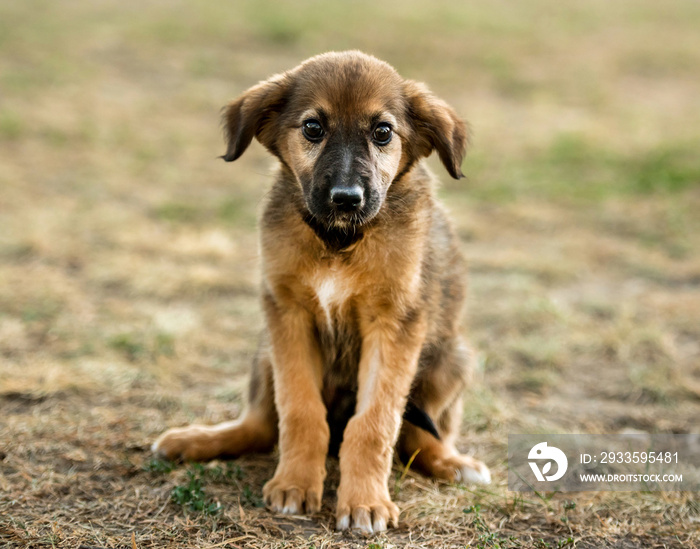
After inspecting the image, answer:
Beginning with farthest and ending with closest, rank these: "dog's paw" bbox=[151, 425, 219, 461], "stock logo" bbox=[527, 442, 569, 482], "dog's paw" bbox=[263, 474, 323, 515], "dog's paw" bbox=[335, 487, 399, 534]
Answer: "stock logo" bbox=[527, 442, 569, 482], "dog's paw" bbox=[151, 425, 219, 461], "dog's paw" bbox=[263, 474, 323, 515], "dog's paw" bbox=[335, 487, 399, 534]

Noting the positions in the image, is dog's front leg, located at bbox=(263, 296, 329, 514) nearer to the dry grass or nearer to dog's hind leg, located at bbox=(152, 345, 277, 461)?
the dry grass

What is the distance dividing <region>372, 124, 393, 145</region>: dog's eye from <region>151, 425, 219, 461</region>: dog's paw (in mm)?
1638

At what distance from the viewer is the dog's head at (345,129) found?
3.10m

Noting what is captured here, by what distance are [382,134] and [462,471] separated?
163 cm

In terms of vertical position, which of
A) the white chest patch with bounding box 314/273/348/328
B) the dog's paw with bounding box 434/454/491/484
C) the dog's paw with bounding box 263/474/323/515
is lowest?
the dog's paw with bounding box 434/454/491/484

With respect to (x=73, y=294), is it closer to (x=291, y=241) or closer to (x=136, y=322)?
(x=136, y=322)

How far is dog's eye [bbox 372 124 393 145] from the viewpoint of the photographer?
10.7 feet

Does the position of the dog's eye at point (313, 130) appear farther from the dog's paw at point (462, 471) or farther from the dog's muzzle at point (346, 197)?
the dog's paw at point (462, 471)

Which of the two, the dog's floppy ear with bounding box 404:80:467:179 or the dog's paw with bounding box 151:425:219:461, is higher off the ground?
the dog's floppy ear with bounding box 404:80:467:179

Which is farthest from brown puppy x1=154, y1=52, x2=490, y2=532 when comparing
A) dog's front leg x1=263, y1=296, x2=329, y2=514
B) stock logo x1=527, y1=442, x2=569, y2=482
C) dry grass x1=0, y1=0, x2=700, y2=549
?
stock logo x1=527, y1=442, x2=569, y2=482

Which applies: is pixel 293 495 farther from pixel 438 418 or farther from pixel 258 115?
pixel 258 115

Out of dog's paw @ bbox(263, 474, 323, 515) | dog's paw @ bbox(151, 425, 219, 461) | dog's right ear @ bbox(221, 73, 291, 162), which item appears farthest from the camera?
dog's paw @ bbox(151, 425, 219, 461)

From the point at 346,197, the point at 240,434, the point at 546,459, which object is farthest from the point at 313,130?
the point at 546,459

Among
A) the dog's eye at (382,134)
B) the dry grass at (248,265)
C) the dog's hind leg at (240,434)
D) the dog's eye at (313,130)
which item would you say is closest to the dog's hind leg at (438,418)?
the dry grass at (248,265)
